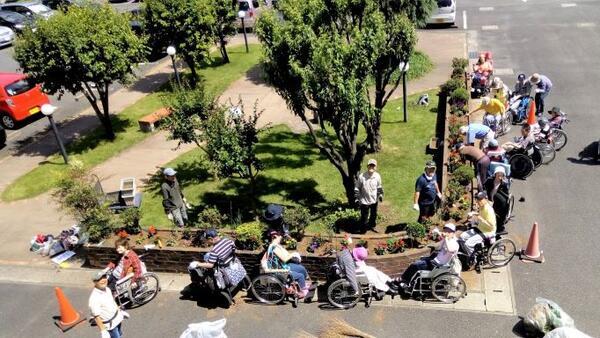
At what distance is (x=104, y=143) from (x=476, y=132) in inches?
473

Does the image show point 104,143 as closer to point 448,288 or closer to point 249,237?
point 249,237

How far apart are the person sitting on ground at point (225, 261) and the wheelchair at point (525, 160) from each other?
7.59 metres

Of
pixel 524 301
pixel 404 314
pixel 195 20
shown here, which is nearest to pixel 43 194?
pixel 195 20

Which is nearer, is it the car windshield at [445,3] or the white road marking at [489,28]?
the white road marking at [489,28]

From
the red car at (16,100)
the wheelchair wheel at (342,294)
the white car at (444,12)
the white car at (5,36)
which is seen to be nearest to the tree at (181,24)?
the red car at (16,100)

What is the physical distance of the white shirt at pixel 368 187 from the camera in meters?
11.0

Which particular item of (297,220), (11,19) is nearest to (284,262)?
(297,220)

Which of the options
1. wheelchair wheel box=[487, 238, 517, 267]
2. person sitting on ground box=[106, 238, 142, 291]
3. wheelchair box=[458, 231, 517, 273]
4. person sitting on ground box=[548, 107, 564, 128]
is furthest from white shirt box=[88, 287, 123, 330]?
person sitting on ground box=[548, 107, 564, 128]

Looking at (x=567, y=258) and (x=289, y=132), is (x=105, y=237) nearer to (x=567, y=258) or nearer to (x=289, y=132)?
(x=289, y=132)

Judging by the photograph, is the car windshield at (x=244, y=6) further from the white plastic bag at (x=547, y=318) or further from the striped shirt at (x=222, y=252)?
the white plastic bag at (x=547, y=318)

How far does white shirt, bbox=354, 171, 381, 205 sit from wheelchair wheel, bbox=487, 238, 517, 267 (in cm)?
256

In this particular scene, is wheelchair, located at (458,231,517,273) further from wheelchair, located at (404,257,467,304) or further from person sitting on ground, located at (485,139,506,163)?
person sitting on ground, located at (485,139,506,163)

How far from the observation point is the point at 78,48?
50.3 ft

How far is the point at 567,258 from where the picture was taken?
33.5 feet
